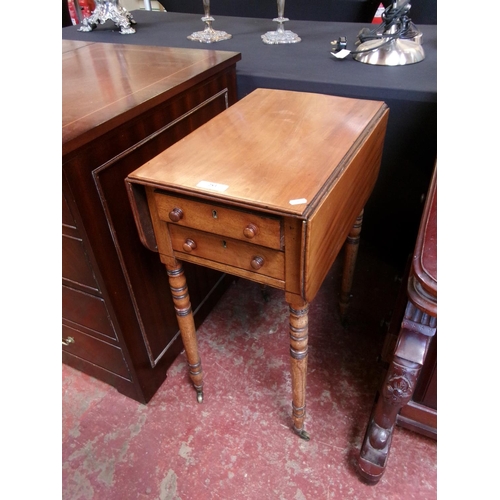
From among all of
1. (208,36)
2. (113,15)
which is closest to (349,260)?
(208,36)

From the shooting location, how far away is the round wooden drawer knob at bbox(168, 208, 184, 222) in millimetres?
794

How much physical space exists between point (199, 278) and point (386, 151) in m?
0.75

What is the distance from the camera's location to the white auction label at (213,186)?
2.40 feet

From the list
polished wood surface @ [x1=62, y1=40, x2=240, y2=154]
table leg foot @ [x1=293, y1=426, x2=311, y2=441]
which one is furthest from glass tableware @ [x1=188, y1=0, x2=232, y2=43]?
table leg foot @ [x1=293, y1=426, x2=311, y2=441]

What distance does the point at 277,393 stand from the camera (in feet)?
4.06

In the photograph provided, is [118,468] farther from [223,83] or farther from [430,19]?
[430,19]

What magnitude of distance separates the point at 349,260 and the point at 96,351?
806mm

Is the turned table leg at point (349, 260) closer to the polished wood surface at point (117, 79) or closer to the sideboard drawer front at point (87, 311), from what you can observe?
the polished wood surface at point (117, 79)

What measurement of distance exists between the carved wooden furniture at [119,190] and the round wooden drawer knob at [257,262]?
1.18 feet

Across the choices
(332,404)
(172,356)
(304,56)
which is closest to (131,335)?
(172,356)

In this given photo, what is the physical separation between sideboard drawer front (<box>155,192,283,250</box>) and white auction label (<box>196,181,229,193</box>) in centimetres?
4

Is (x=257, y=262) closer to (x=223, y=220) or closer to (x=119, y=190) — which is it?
(x=223, y=220)

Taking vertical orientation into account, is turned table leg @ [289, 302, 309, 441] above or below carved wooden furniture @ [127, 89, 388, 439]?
below

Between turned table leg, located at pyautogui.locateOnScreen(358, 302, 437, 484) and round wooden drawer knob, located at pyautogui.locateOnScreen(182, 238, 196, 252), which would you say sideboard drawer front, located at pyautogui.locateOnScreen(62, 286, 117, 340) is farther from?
turned table leg, located at pyautogui.locateOnScreen(358, 302, 437, 484)
